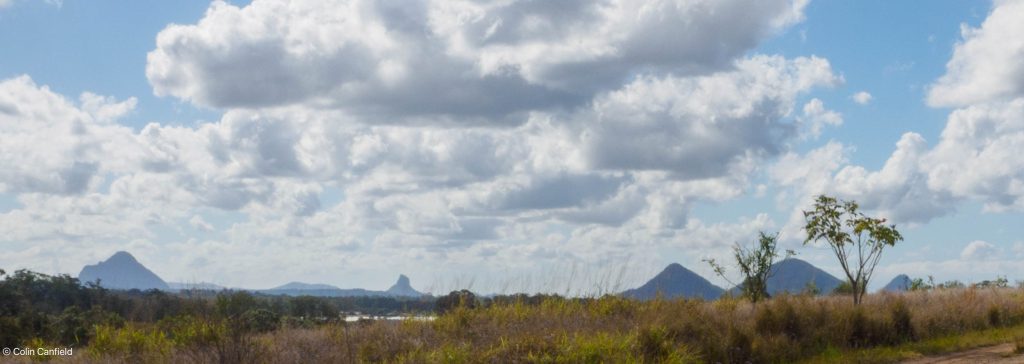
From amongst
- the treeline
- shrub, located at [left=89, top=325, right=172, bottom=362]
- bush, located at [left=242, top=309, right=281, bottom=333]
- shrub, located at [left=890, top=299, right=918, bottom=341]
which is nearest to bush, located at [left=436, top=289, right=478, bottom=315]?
the treeline

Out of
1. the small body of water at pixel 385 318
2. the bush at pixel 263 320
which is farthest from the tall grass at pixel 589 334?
the bush at pixel 263 320

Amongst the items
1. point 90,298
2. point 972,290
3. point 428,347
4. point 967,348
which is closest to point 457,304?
point 428,347

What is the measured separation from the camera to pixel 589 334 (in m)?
18.2

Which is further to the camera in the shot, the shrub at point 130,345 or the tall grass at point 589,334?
the shrub at point 130,345

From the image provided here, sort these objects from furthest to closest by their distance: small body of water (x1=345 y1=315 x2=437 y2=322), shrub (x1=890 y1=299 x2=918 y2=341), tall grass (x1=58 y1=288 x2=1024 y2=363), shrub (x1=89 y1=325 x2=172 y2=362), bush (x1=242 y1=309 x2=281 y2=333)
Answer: shrub (x1=890 y1=299 x2=918 y2=341)
bush (x1=242 y1=309 x2=281 y2=333)
small body of water (x1=345 y1=315 x2=437 y2=322)
shrub (x1=89 y1=325 x2=172 y2=362)
tall grass (x1=58 y1=288 x2=1024 y2=363)

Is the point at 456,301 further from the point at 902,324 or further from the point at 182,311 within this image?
the point at 902,324

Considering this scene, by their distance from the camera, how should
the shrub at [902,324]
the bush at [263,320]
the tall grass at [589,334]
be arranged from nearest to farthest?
the tall grass at [589,334] < the bush at [263,320] < the shrub at [902,324]

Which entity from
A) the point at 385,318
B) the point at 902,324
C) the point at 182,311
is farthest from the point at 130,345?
the point at 902,324

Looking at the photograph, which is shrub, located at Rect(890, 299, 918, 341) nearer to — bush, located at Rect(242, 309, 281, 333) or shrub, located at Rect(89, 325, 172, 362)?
bush, located at Rect(242, 309, 281, 333)

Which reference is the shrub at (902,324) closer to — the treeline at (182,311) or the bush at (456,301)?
the bush at (456,301)

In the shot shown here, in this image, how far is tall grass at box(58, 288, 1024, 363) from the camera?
16250mm

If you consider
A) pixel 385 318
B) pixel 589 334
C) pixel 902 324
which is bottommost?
pixel 902 324

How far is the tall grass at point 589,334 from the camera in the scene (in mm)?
16250

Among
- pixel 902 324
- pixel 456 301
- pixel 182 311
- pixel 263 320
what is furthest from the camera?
pixel 902 324
